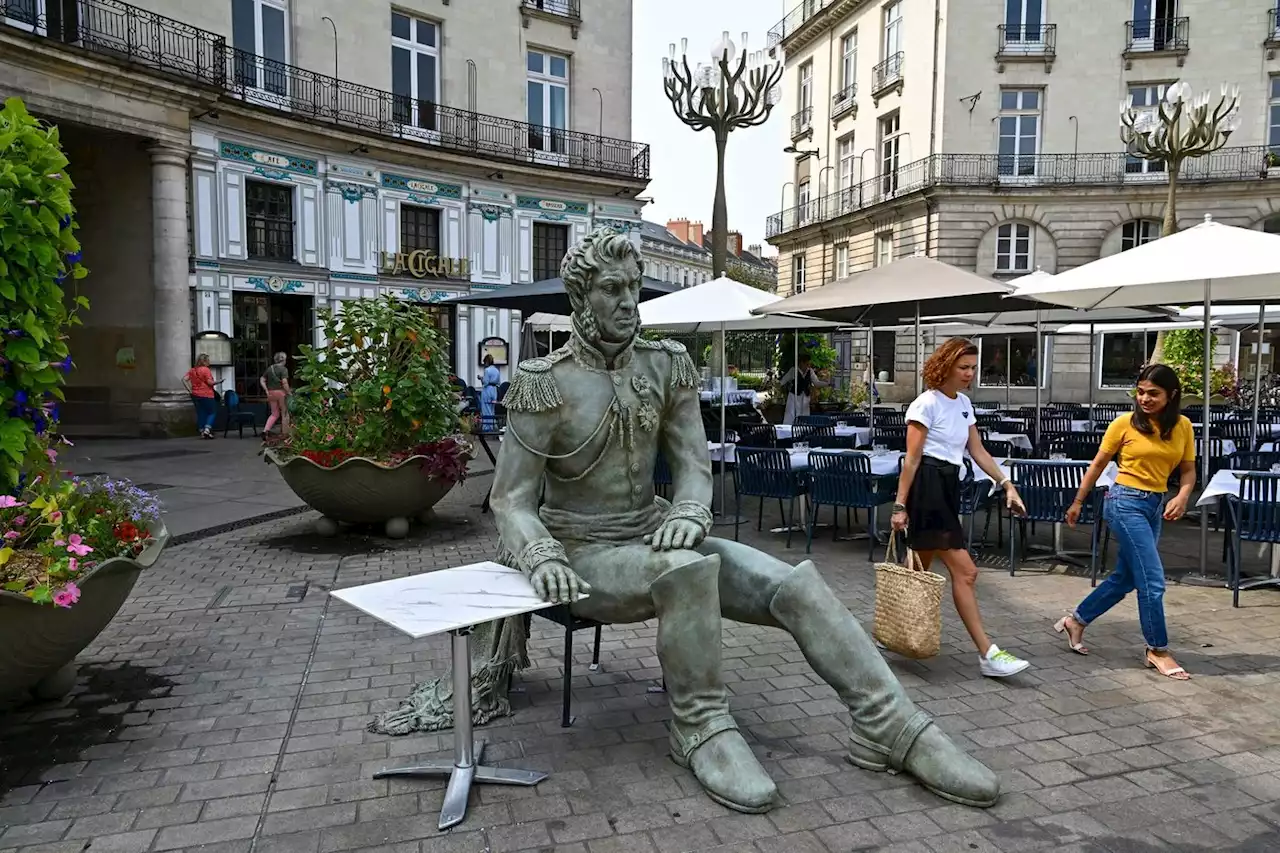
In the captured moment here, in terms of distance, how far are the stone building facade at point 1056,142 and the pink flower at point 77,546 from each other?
27254 mm

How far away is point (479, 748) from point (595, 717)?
602mm

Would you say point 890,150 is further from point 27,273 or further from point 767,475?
point 27,273

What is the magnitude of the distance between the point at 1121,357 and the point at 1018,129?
822 cm

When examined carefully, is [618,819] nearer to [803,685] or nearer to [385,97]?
[803,685]

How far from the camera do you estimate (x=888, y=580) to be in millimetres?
4195

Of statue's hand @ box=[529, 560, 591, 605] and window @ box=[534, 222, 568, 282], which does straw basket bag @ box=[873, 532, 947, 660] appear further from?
window @ box=[534, 222, 568, 282]

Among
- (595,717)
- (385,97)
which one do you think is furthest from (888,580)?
(385,97)

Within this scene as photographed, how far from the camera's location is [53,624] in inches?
134

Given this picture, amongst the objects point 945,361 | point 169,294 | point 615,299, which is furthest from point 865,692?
point 169,294

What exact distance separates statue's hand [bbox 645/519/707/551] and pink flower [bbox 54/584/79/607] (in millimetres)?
2198

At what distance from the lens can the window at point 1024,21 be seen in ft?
91.7

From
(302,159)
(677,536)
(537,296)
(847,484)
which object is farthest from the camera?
(302,159)

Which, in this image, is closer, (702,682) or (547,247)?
(702,682)

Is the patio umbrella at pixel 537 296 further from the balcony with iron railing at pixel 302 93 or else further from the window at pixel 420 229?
the window at pixel 420 229
